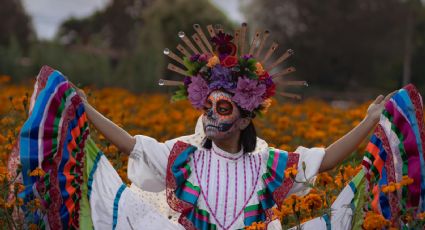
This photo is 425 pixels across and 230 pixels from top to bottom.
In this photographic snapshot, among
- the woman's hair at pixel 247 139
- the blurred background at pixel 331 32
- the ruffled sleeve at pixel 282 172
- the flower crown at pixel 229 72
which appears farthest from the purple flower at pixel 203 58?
the blurred background at pixel 331 32

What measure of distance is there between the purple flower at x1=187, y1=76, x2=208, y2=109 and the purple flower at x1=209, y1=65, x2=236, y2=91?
1.5 inches

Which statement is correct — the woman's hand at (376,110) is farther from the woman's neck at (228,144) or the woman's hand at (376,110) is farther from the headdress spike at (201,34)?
the headdress spike at (201,34)

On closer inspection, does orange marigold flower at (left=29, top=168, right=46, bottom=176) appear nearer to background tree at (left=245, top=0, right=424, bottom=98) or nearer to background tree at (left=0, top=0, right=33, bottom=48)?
background tree at (left=245, top=0, right=424, bottom=98)

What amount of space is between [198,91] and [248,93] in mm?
226

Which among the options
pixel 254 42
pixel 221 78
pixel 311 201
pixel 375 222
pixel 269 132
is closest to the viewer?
pixel 375 222

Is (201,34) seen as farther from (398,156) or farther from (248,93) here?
(398,156)

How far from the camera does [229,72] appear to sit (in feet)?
12.2

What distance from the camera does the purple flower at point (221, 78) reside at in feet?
12.1

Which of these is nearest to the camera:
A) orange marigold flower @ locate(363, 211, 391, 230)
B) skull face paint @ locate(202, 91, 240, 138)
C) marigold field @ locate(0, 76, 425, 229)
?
orange marigold flower @ locate(363, 211, 391, 230)

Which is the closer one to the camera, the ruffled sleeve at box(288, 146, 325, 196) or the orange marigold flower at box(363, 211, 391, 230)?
the orange marigold flower at box(363, 211, 391, 230)

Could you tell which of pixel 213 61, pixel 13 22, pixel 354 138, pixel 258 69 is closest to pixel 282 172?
pixel 354 138

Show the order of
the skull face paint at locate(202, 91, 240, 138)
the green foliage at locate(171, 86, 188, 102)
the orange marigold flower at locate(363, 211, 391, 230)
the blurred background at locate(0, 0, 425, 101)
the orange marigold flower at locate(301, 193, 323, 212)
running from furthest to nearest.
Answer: the blurred background at locate(0, 0, 425, 101), the green foliage at locate(171, 86, 188, 102), the skull face paint at locate(202, 91, 240, 138), the orange marigold flower at locate(301, 193, 323, 212), the orange marigold flower at locate(363, 211, 391, 230)

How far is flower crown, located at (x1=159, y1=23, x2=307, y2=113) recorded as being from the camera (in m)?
3.68

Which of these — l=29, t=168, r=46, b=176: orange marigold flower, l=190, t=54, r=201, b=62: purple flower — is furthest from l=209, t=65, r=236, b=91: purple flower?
l=29, t=168, r=46, b=176: orange marigold flower
